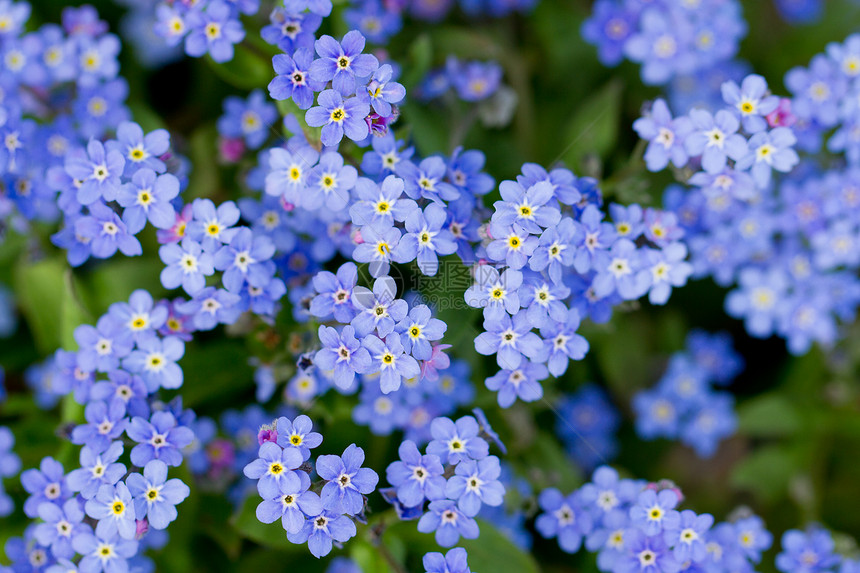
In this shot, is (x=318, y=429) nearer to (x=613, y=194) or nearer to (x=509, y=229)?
(x=509, y=229)

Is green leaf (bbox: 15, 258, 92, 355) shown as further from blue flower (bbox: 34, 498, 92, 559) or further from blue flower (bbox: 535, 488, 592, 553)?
blue flower (bbox: 535, 488, 592, 553)

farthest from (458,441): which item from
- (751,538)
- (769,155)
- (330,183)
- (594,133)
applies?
(594,133)

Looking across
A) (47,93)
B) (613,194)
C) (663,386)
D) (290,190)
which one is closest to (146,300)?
(290,190)

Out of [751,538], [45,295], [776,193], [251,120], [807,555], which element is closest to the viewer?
[751,538]

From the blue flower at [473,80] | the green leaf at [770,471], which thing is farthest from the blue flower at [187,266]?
the green leaf at [770,471]

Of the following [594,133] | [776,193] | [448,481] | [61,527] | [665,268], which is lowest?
[61,527]

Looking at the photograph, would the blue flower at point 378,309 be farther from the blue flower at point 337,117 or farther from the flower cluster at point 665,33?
the flower cluster at point 665,33

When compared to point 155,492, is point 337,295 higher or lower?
higher

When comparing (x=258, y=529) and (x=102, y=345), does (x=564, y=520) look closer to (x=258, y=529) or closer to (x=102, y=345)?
(x=258, y=529)
